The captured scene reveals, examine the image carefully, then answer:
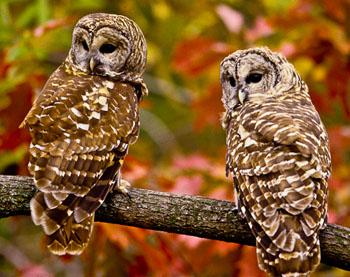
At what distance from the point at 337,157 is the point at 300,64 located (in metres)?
1.17

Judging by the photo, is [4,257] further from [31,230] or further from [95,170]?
[95,170]

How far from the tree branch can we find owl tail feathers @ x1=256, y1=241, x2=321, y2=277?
0.22 m

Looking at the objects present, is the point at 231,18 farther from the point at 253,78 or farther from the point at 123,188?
the point at 123,188

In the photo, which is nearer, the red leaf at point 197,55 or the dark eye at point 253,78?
the dark eye at point 253,78

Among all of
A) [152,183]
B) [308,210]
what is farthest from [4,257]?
[308,210]

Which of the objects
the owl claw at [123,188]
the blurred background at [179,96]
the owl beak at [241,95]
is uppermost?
the owl beak at [241,95]

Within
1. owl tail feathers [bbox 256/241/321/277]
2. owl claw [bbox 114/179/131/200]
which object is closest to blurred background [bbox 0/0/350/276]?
owl claw [bbox 114/179/131/200]

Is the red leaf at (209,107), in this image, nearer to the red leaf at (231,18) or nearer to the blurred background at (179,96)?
the blurred background at (179,96)

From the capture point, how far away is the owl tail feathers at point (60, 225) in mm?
4988

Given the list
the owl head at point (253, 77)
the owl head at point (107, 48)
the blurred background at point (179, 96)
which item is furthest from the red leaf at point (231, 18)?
the owl head at point (107, 48)

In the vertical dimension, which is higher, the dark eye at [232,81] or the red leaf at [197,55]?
the dark eye at [232,81]

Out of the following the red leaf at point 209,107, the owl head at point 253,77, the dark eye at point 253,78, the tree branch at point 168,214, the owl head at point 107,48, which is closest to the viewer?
the tree branch at point 168,214

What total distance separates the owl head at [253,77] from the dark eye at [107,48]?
2.10 ft

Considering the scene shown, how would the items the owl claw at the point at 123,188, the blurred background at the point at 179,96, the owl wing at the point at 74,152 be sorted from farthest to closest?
the blurred background at the point at 179,96 → the owl claw at the point at 123,188 → the owl wing at the point at 74,152
